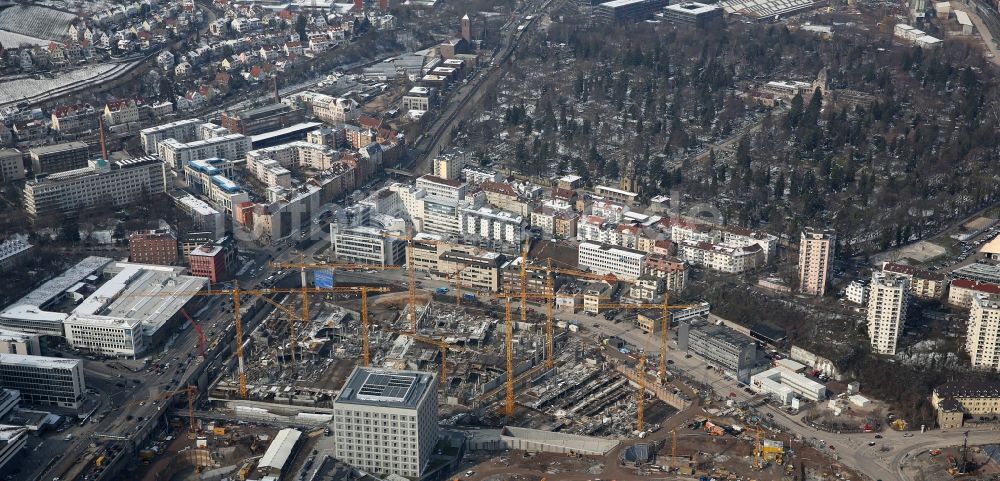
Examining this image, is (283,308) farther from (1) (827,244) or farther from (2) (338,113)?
(2) (338,113)

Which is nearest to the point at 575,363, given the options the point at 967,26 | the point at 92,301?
the point at 92,301

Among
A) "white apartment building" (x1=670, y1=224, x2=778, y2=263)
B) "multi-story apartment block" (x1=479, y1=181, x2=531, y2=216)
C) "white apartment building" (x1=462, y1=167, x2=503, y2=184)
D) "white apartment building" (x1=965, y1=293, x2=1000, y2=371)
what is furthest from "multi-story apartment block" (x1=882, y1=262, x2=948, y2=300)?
"white apartment building" (x1=462, y1=167, x2=503, y2=184)

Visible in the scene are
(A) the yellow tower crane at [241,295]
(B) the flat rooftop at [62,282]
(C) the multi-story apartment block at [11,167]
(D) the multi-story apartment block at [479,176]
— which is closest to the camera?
(A) the yellow tower crane at [241,295]

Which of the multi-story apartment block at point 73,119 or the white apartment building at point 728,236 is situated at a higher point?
the multi-story apartment block at point 73,119

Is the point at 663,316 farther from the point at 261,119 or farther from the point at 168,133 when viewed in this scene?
the point at 168,133

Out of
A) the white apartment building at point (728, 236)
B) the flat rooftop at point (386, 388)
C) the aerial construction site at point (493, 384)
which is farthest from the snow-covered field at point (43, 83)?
the flat rooftop at point (386, 388)

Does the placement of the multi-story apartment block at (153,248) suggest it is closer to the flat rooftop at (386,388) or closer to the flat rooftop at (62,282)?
the flat rooftop at (62,282)

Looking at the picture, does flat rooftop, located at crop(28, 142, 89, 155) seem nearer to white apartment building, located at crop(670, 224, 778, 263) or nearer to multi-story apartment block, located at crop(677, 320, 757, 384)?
white apartment building, located at crop(670, 224, 778, 263)

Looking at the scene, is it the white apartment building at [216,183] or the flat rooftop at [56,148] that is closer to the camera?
the white apartment building at [216,183]
